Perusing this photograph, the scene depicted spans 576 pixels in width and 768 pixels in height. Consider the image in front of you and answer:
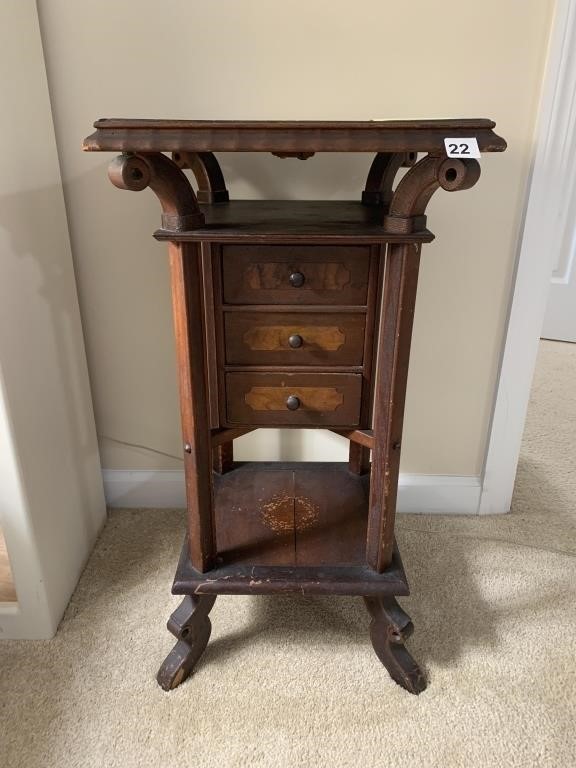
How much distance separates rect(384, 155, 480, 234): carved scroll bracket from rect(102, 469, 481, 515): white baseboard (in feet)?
2.81

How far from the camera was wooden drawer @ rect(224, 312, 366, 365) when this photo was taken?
953 millimetres

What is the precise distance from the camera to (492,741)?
99 centimetres

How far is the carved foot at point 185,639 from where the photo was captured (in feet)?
3.52

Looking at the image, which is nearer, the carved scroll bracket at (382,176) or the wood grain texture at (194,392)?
the wood grain texture at (194,392)

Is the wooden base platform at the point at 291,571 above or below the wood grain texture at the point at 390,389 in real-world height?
below

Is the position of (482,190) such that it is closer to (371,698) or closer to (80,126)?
(80,126)

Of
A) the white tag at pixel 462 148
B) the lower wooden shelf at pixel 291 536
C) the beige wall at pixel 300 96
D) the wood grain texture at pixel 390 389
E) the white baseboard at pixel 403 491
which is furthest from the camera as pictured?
the white baseboard at pixel 403 491

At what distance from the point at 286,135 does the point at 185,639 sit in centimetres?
88

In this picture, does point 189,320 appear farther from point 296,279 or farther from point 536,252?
point 536,252

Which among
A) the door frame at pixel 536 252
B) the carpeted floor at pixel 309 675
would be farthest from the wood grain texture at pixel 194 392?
the door frame at pixel 536 252

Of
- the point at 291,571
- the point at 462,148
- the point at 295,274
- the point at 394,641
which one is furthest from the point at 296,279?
the point at 394,641

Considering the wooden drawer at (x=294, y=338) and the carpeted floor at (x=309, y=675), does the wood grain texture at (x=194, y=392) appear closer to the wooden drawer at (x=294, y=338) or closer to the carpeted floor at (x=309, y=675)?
the wooden drawer at (x=294, y=338)

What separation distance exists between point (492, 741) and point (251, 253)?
909mm

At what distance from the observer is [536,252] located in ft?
4.30
